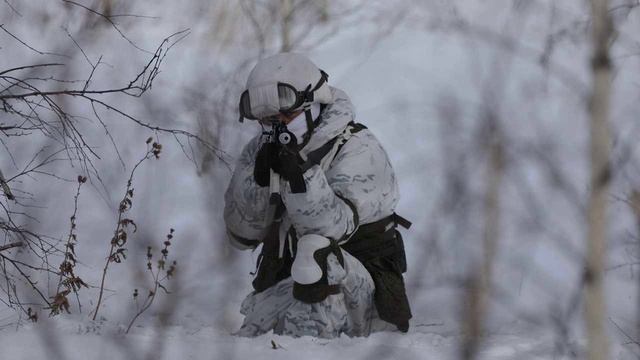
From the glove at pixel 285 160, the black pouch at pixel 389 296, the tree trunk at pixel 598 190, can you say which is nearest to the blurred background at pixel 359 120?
the black pouch at pixel 389 296

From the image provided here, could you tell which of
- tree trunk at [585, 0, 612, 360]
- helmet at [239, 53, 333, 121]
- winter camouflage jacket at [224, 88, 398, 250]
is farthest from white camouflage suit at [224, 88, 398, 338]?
tree trunk at [585, 0, 612, 360]

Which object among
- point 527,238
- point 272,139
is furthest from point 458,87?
point 272,139

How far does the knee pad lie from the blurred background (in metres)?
0.35

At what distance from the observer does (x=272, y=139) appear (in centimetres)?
344

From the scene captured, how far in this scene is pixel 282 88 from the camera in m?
3.52

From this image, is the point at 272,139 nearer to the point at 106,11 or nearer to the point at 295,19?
the point at 295,19

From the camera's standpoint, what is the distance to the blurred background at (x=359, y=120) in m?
3.59

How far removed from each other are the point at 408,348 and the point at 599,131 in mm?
1481

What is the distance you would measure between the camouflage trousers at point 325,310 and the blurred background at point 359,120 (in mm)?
146

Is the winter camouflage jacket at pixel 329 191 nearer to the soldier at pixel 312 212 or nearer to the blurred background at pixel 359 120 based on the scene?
the soldier at pixel 312 212

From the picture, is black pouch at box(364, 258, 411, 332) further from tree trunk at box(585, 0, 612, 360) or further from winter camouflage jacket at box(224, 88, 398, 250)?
A: tree trunk at box(585, 0, 612, 360)

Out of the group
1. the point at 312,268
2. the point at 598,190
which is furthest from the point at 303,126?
the point at 598,190

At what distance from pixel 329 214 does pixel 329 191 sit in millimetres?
82

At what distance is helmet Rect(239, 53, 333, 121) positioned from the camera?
3.50 metres
